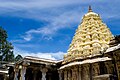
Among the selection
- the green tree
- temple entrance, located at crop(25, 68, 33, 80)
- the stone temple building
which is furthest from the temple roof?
the green tree

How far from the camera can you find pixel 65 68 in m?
22.9

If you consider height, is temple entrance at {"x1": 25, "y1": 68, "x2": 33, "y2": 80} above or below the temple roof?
below

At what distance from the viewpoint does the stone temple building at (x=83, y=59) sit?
20625 mm

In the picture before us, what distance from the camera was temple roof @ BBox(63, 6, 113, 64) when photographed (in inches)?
882

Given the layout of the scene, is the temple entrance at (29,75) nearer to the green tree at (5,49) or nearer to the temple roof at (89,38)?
the temple roof at (89,38)

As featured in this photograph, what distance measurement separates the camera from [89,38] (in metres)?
24.5

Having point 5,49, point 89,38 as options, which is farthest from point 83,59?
point 5,49

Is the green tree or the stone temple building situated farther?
the green tree

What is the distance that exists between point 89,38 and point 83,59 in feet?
12.6

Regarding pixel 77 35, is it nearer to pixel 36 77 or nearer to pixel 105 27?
pixel 105 27

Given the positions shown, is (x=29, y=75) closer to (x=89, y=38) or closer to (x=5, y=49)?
(x=89, y=38)

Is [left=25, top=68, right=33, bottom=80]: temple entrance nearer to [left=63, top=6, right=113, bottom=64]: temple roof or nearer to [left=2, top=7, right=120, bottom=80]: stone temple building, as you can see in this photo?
[left=2, top=7, right=120, bottom=80]: stone temple building

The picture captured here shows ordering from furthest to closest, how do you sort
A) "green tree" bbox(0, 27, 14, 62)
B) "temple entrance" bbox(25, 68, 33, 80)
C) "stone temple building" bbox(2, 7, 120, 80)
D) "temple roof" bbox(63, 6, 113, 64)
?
"green tree" bbox(0, 27, 14, 62) < "temple entrance" bbox(25, 68, 33, 80) < "temple roof" bbox(63, 6, 113, 64) < "stone temple building" bbox(2, 7, 120, 80)

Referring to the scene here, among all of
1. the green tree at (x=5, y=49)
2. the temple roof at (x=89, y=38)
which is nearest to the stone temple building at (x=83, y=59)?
the temple roof at (x=89, y=38)
